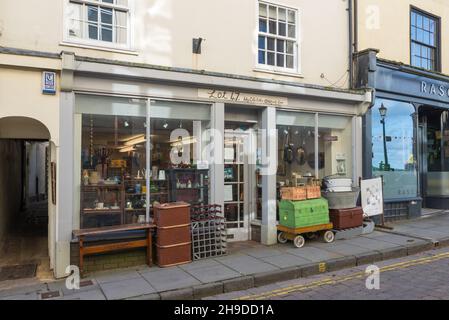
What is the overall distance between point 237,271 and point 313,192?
3061 millimetres

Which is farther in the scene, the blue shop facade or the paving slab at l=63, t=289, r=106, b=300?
the blue shop facade

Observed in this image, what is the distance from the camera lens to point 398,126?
456 inches

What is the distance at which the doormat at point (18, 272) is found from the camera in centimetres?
667

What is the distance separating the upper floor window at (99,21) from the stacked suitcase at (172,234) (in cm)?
328

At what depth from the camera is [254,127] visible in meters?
9.38

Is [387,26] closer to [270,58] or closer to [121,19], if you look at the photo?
[270,58]

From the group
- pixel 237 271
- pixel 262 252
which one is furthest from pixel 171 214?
pixel 262 252

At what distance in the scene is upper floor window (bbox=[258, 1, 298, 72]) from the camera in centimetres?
906

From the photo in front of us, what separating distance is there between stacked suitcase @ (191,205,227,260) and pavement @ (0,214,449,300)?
0.22 meters

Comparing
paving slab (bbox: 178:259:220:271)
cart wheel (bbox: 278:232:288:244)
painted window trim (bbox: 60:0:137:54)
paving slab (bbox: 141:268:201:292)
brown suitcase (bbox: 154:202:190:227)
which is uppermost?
painted window trim (bbox: 60:0:137:54)

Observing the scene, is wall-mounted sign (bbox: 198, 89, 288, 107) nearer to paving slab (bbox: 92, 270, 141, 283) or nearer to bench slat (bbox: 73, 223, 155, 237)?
bench slat (bbox: 73, 223, 155, 237)

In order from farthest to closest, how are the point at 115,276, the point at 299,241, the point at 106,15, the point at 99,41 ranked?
the point at 299,241 → the point at 106,15 → the point at 99,41 → the point at 115,276

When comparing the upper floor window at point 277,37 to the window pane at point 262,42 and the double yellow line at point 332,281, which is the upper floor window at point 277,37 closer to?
the window pane at point 262,42

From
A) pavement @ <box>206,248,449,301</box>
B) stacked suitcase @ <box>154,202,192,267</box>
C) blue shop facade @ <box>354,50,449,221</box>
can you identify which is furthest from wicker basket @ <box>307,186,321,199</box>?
stacked suitcase @ <box>154,202,192,267</box>
